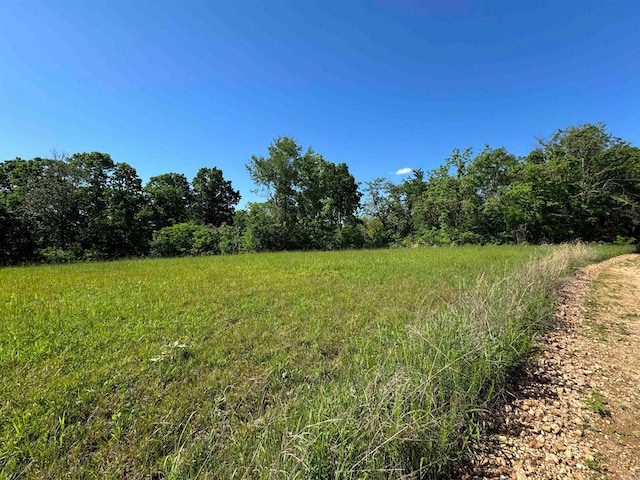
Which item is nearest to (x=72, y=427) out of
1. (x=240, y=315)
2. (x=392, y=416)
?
(x=392, y=416)

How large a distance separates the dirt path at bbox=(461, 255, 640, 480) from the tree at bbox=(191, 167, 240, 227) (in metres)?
32.2

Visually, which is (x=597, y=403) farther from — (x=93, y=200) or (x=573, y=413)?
(x=93, y=200)

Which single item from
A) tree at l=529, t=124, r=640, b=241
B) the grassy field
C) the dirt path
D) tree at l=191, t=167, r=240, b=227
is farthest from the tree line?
the dirt path

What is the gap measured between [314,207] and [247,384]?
23.0 meters

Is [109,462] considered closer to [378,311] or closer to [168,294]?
[378,311]

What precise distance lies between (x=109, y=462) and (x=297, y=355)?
1828 mm

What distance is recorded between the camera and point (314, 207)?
25.2m

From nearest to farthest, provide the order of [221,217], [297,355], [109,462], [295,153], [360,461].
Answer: [360,461], [109,462], [297,355], [295,153], [221,217]

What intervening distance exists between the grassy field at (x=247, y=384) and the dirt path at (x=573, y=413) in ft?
0.69

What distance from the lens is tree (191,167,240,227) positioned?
1270 inches

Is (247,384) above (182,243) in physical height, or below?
below

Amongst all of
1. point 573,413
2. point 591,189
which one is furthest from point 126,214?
point 591,189

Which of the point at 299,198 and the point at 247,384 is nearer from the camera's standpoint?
the point at 247,384

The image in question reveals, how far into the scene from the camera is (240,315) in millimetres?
4598
